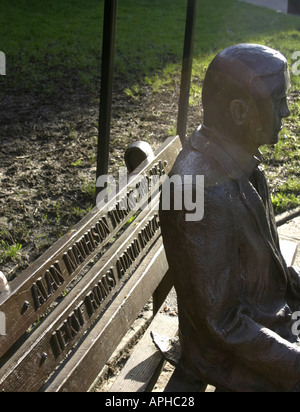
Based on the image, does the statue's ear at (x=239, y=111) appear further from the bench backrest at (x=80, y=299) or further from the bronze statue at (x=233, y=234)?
the bench backrest at (x=80, y=299)

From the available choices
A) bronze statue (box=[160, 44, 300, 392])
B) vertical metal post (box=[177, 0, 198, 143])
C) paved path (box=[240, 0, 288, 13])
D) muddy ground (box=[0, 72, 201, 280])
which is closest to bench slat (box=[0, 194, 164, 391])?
bronze statue (box=[160, 44, 300, 392])

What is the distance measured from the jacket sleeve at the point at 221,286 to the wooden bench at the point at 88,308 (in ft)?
1.33

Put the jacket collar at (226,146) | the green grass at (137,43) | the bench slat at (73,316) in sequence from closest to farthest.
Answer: the bench slat at (73,316) < the jacket collar at (226,146) < the green grass at (137,43)

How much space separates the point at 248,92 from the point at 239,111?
9cm

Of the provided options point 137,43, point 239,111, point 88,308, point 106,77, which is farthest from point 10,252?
point 137,43

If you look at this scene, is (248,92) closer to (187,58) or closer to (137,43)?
(187,58)

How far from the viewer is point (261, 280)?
2727mm

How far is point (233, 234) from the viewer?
253 centimetres

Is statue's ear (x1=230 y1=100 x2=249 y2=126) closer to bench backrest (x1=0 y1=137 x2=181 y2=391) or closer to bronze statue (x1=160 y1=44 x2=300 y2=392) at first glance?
bronze statue (x1=160 y1=44 x2=300 y2=392)

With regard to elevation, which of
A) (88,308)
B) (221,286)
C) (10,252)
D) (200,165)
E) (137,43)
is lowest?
(10,252)

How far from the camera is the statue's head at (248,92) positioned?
2.45 m

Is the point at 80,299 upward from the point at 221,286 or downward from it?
downward

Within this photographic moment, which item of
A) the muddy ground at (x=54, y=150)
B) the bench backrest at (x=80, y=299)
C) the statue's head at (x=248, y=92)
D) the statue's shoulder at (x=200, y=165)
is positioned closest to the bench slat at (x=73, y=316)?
the bench backrest at (x=80, y=299)

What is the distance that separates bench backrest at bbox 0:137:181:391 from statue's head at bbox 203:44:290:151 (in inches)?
36.1
